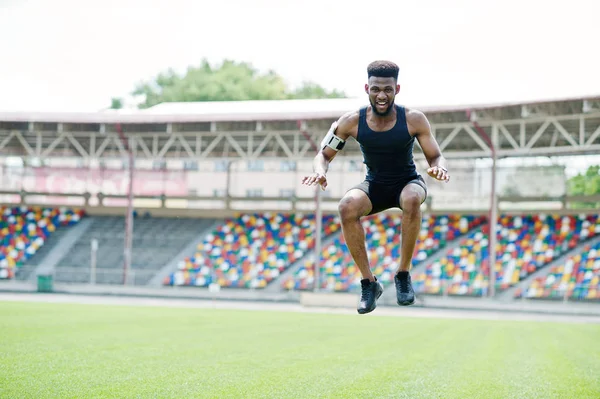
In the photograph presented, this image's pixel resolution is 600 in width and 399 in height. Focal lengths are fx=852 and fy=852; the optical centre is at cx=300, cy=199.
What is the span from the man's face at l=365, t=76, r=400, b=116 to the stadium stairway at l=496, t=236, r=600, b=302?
2762 centimetres

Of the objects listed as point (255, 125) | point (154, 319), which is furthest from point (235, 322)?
point (255, 125)

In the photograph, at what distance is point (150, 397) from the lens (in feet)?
30.3

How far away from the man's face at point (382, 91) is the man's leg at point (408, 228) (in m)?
0.79

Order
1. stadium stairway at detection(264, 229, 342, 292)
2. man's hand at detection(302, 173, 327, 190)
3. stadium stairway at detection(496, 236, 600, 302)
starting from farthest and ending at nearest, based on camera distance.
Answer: stadium stairway at detection(264, 229, 342, 292) → stadium stairway at detection(496, 236, 600, 302) → man's hand at detection(302, 173, 327, 190)

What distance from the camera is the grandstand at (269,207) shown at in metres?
34.0

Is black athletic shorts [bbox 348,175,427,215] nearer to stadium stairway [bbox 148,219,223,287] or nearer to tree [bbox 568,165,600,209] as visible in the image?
stadium stairway [bbox 148,219,223,287]

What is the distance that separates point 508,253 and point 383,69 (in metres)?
30.1

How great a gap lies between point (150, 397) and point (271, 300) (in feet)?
86.8

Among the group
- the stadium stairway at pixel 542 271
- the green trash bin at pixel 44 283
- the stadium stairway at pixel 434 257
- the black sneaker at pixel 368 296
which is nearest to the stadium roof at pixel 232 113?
the green trash bin at pixel 44 283

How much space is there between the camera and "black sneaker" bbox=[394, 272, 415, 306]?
24.6ft

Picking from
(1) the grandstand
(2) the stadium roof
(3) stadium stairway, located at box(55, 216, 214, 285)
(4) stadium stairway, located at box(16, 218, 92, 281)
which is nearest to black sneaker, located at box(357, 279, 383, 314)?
(2) the stadium roof

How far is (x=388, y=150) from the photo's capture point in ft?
24.7

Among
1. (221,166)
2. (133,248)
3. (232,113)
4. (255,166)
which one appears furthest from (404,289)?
(221,166)

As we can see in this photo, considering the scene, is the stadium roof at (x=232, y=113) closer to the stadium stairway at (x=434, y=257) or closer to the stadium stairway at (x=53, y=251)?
the stadium stairway at (x=53, y=251)
